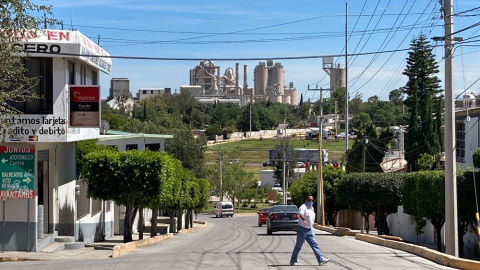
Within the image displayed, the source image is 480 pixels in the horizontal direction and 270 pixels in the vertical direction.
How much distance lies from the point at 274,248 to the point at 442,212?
824 cm

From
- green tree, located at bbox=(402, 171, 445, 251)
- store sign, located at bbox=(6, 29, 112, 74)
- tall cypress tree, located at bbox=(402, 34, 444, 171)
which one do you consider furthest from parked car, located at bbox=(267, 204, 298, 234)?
tall cypress tree, located at bbox=(402, 34, 444, 171)

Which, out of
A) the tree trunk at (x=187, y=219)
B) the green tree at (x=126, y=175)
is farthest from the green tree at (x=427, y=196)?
the tree trunk at (x=187, y=219)

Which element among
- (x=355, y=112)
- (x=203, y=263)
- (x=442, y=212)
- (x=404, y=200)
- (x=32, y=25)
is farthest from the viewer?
(x=355, y=112)

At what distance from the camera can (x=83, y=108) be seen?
2531 cm

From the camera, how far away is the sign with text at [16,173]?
23500mm

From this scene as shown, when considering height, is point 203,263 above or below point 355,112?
below

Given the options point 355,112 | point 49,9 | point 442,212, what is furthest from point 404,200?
point 355,112

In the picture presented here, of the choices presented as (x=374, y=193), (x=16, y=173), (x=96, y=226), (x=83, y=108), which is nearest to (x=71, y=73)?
(x=83, y=108)

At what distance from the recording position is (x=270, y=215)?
34.8 m

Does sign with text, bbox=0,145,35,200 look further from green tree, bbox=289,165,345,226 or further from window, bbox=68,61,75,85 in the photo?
green tree, bbox=289,165,345,226

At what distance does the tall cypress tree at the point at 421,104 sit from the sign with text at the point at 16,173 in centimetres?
4164

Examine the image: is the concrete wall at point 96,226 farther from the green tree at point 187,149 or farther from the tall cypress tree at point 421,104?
the green tree at point 187,149

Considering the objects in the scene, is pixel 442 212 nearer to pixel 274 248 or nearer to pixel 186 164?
pixel 274 248

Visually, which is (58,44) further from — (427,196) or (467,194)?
(427,196)
